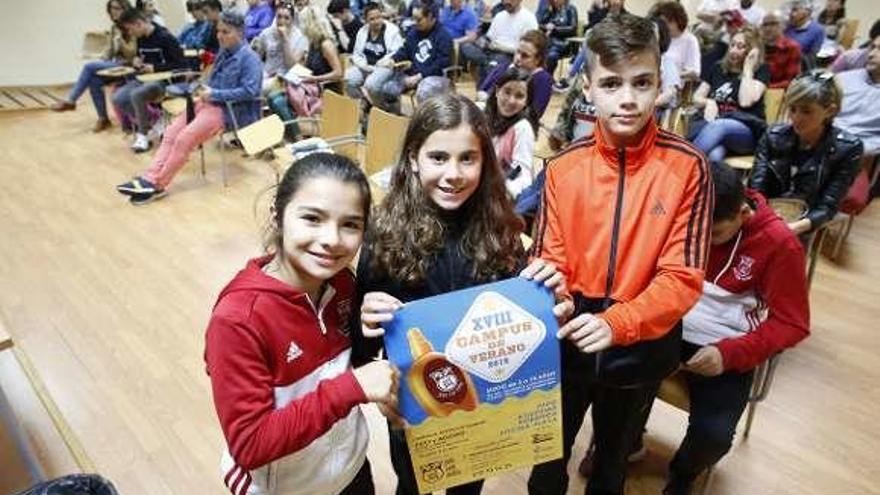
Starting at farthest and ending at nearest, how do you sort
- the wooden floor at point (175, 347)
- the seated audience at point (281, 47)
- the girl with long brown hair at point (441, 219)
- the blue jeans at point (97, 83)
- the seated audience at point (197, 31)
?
the seated audience at point (197, 31) < the blue jeans at point (97, 83) < the seated audience at point (281, 47) < the wooden floor at point (175, 347) < the girl with long brown hair at point (441, 219)

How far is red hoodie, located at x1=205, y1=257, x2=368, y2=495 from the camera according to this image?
0.96 metres

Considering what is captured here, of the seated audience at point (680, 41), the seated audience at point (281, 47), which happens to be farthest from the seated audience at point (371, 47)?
the seated audience at point (680, 41)

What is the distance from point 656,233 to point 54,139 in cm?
647

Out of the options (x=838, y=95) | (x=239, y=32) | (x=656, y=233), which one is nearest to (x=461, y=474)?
(x=656, y=233)

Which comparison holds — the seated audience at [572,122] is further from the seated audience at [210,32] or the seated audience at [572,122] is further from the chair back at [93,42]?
the chair back at [93,42]

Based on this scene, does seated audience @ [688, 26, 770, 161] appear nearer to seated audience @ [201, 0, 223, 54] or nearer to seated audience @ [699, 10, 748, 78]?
seated audience @ [699, 10, 748, 78]

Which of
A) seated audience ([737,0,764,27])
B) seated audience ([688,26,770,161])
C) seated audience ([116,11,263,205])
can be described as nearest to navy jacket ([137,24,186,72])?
seated audience ([116,11,263,205])

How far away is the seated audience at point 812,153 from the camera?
93.0 inches

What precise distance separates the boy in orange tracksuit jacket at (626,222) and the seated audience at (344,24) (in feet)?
18.8

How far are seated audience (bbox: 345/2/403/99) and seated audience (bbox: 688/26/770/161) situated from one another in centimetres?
280

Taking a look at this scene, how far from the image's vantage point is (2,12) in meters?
7.19

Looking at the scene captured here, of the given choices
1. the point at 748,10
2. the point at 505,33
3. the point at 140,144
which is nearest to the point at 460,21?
the point at 505,33

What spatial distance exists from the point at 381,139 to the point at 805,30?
4481 mm

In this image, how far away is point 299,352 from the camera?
1.08 meters
